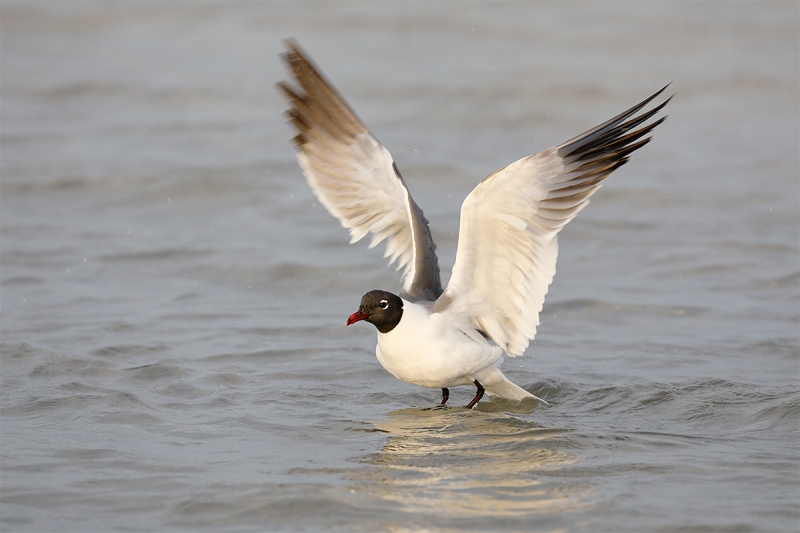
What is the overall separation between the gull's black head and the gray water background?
0.57 metres

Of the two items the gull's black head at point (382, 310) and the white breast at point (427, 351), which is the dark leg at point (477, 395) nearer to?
the white breast at point (427, 351)

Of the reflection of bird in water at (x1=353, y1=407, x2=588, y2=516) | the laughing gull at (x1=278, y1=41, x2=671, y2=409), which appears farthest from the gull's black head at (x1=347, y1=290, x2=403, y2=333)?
the reflection of bird in water at (x1=353, y1=407, x2=588, y2=516)

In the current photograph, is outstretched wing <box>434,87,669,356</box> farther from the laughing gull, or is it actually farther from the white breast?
A: the white breast

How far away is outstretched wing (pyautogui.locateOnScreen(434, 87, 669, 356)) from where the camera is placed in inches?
238

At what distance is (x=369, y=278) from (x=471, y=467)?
4444 mm

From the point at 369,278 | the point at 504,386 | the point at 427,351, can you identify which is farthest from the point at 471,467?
the point at 369,278

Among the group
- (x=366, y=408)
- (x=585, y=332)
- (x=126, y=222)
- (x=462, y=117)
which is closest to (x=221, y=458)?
(x=366, y=408)

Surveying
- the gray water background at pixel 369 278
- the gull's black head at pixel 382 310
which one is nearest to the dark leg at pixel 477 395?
the gray water background at pixel 369 278

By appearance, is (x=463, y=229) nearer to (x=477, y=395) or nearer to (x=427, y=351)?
(x=427, y=351)

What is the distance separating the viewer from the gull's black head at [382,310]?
21.4 feet

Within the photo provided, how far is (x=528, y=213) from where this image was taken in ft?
20.4

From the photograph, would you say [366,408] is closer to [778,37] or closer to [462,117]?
[462,117]

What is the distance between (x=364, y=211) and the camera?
24.7 ft

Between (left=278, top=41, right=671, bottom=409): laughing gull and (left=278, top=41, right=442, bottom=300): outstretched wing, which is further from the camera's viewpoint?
(left=278, top=41, right=442, bottom=300): outstretched wing
